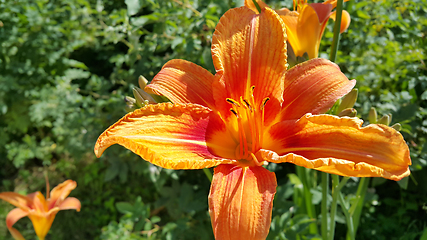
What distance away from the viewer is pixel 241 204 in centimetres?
71

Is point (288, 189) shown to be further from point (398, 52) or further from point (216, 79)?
point (216, 79)

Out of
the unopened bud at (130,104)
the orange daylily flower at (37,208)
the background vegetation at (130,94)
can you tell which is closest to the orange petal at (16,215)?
the orange daylily flower at (37,208)

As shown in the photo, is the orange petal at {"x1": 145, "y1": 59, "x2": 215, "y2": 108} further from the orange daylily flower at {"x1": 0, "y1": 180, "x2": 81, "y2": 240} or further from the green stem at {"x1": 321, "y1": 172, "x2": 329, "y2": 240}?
the orange daylily flower at {"x1": 0, "y1": 180, "x2": 81, "y2": 240}

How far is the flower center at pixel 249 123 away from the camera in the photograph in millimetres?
871

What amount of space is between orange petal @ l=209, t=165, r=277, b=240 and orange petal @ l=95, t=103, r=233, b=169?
0.05m

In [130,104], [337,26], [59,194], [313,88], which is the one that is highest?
[337,26]

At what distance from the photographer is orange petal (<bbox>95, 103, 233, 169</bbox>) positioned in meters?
0.72

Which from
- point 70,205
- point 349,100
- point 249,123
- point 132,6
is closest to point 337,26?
point 349,100

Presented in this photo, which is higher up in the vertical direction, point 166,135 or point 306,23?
point 306,23

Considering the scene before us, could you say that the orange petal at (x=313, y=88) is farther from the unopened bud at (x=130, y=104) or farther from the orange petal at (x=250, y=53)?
the unopened bud at (x=130, y=104)

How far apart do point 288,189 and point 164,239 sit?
0.80 metres

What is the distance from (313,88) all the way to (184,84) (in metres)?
0.34

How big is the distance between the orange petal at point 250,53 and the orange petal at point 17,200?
118 centimetres

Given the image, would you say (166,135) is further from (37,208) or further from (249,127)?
(37,208)
